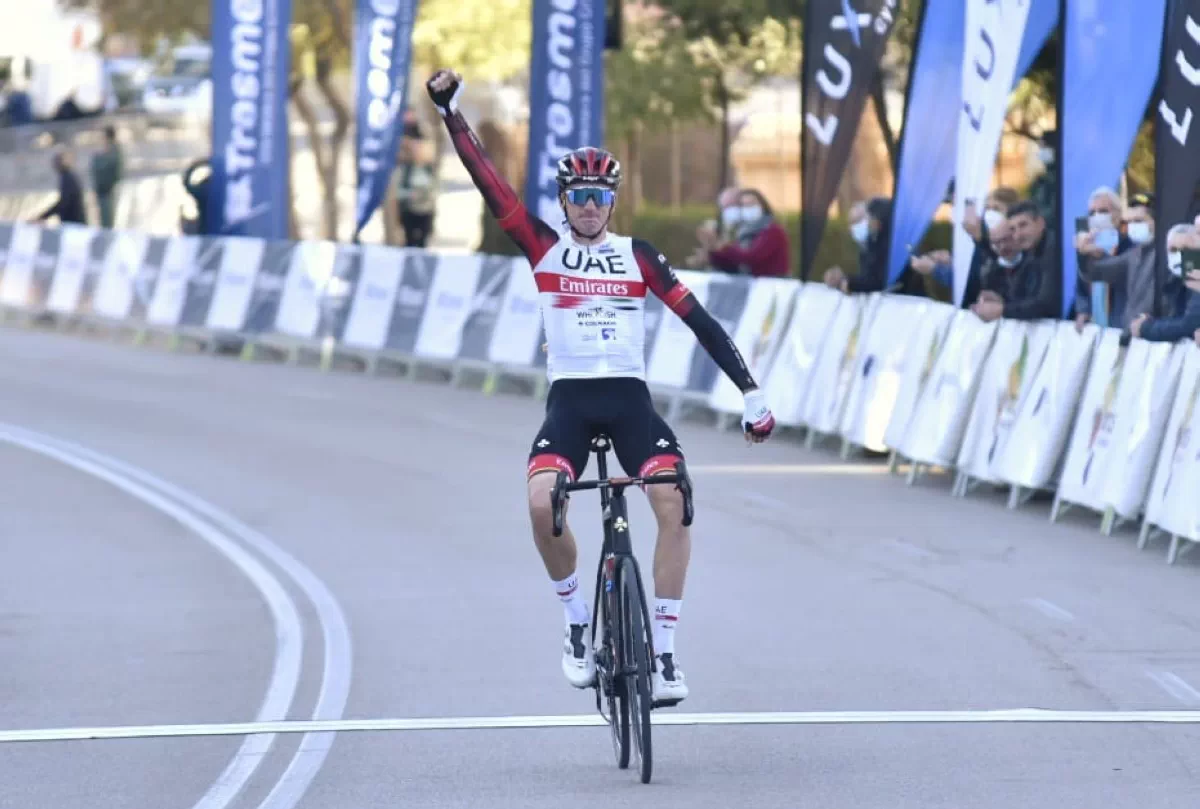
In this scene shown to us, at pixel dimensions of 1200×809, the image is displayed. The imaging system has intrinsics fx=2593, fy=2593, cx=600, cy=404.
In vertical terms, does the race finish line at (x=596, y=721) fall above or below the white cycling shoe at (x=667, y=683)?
below

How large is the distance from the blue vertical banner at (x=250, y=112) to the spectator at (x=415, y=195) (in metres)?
1.81

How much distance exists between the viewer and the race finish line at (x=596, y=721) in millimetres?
9430

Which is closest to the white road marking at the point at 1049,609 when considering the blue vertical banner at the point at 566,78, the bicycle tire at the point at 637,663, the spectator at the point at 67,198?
the bicycle tire at the point at 637,663

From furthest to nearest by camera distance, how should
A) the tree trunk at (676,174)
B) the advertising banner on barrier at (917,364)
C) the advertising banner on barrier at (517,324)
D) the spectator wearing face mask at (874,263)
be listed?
1. the tree trunk at (676,174)
2. the advertising banner on barrier at (517,324)
3. the spectator wearing face mask at (874,263)
4. the advertising banner on barrier at (917,364)

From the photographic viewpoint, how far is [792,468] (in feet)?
61.6

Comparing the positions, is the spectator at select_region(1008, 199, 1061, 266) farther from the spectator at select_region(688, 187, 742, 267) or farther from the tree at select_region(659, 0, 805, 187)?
the tree at select_region(659, 0, 805, 187)

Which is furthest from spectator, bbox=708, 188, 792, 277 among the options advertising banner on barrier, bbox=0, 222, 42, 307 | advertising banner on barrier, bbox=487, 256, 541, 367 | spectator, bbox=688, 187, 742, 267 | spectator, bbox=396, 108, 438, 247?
advertising banner on barrier, bbox=0, 222, 42, 307

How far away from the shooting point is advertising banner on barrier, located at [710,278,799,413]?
20594 millimetres

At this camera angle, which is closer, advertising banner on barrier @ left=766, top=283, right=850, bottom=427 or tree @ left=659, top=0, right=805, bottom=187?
advertising banner on barrier @ left=766, top=283, right=850, bottom=427

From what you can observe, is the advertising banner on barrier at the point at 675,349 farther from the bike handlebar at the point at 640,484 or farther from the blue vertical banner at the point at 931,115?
the bike handlebar at the point at 640,484

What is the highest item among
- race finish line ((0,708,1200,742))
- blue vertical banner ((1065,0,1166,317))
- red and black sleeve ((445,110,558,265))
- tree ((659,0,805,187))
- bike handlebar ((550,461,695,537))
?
tree ((659,0,805,187))

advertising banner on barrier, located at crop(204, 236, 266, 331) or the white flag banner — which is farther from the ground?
the white flag banner

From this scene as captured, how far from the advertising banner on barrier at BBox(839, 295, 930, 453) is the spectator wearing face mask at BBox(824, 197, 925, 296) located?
70 centimetres

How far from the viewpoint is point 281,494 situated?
17.2 metres
